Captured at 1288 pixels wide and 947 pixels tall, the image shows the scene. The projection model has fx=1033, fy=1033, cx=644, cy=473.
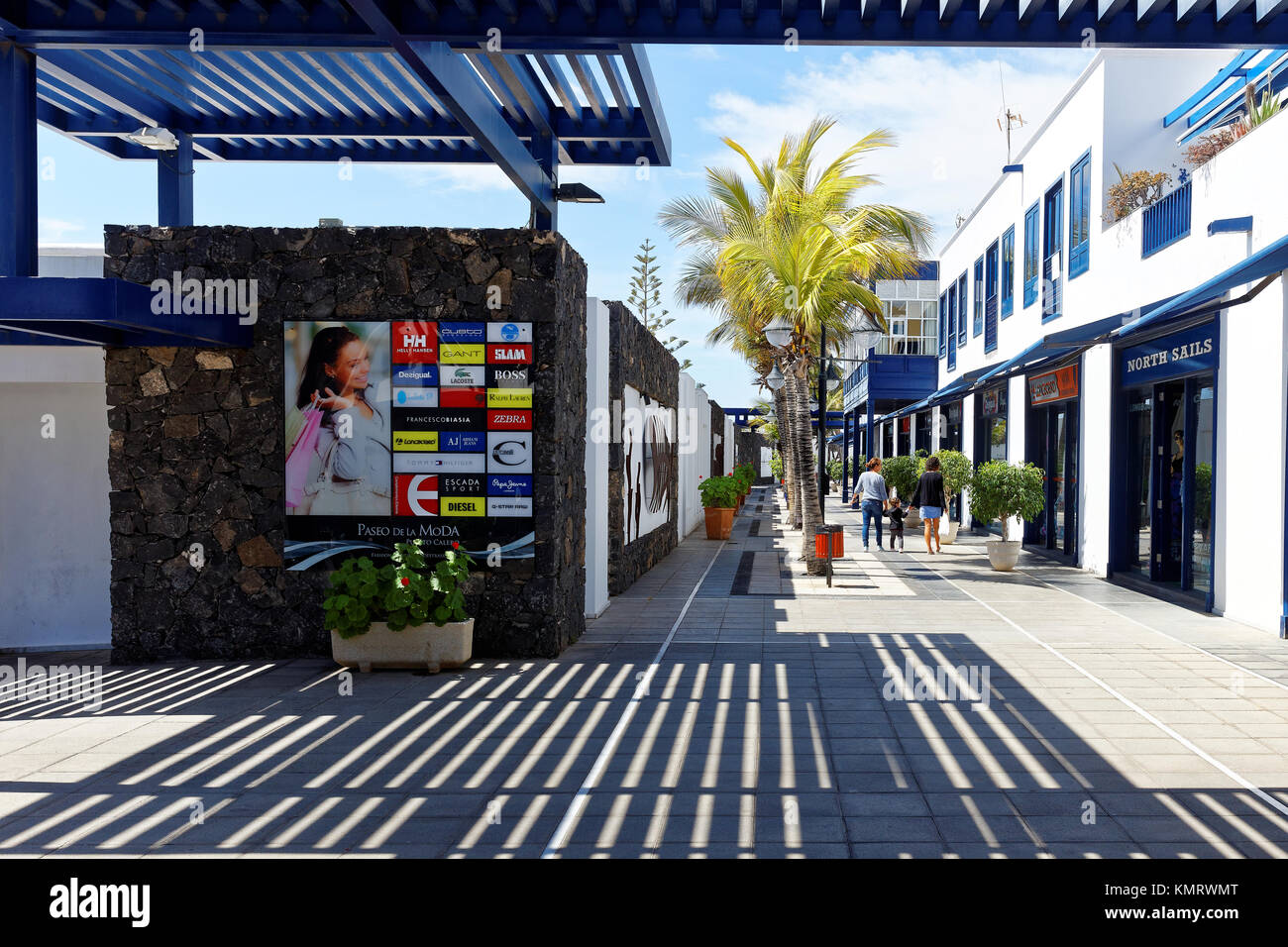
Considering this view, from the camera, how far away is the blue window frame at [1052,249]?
17.4m

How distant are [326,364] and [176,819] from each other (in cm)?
466

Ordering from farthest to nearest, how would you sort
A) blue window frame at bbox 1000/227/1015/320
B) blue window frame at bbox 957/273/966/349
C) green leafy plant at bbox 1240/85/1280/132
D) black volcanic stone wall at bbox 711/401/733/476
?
black volcanic stone wall at bbox 711/401/733/476
blue window frame at bbox 957/273/966/349
blue window frame at bbox 1000/227/1015/320
green leafy plant at bbox 1240/85/1280/132

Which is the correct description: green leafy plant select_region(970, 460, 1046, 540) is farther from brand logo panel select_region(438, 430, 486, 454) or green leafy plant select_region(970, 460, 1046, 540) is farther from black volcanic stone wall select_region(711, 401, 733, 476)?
black volcanic stone wall select_region(711, 401, 733, 476)

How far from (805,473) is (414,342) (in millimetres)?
8355

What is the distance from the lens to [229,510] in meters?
8.68

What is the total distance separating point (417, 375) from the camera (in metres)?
8.66

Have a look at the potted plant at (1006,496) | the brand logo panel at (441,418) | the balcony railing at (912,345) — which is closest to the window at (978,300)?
the potted plant at (1006,496)

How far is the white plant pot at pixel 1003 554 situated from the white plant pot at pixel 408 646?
9.54m

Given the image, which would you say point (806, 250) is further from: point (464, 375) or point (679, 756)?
point (679, 756)

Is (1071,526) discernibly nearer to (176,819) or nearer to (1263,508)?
(1263,508)

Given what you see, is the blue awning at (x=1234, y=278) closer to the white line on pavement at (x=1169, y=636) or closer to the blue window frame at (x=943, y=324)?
the white line on pavement at (x=1169, y=636)

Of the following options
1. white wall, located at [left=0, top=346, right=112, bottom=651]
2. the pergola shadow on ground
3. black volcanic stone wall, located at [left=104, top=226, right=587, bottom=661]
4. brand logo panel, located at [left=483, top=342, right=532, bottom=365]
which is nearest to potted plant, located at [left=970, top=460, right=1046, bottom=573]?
the pergola shadow on ground

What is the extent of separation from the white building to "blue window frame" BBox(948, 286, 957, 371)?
5454 millimetres

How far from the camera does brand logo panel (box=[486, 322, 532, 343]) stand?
28.2 ft
